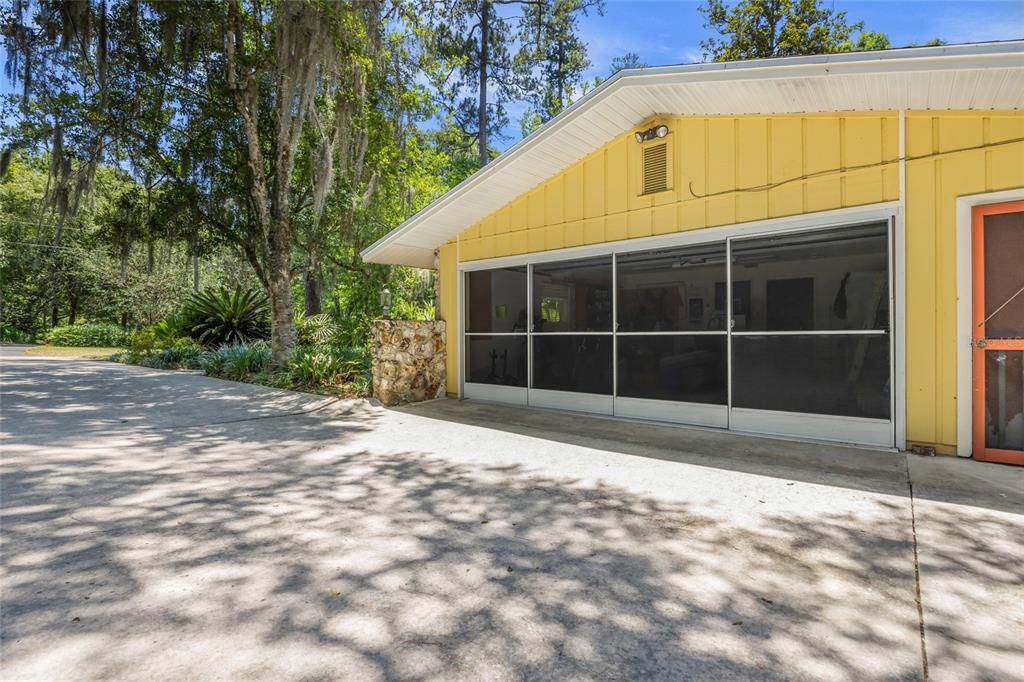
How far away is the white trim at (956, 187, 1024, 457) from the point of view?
12.4ft

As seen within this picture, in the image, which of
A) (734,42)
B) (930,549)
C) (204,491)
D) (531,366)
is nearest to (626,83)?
(531,366)

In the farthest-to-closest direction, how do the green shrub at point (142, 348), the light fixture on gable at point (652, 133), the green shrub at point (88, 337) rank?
the green shrub at point (88, 337) → the green shrub at point (142, 348) → the light fixture on gable at point (652, 133)

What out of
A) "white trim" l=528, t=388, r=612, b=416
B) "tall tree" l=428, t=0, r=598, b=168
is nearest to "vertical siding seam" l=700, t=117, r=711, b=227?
"white trim" l=528, t=388, r=612, b=416

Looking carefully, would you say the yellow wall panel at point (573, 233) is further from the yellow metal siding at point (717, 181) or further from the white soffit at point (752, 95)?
the white soffit at point (752, 95)

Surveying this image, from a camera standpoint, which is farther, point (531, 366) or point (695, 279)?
point (531, 366)

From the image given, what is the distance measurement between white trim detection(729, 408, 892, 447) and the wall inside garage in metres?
0.23

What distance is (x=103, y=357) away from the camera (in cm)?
1349

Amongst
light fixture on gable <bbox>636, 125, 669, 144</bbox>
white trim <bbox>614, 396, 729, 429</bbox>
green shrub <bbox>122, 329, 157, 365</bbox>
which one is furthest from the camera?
green shrub <bbox>122, 329, 157, 365</bbox>

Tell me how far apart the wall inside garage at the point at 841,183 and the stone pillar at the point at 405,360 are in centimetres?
251

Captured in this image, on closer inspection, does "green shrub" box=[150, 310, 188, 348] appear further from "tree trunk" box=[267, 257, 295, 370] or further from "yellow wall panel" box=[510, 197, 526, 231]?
"yellow wall panel" box=[510, 197, 526, 231]

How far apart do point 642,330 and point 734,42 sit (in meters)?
13.5

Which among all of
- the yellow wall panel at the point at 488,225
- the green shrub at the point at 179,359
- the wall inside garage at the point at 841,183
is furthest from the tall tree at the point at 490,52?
the wall inside garage at the point at 841,183

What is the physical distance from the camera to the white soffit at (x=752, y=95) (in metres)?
3.36

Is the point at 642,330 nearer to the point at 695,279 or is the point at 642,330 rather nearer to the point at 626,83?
the point at 695,279
